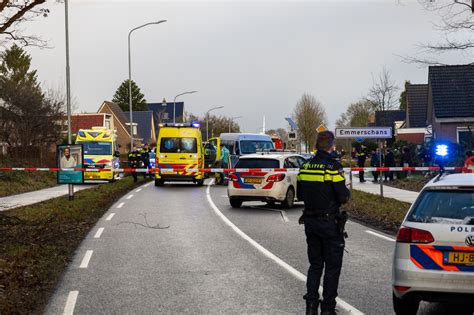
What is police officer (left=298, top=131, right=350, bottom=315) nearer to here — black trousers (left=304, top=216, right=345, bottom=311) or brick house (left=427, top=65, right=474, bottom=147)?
black trousers (left=304, top=216, right=345, bottom=311)

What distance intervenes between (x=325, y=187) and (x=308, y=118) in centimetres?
6758

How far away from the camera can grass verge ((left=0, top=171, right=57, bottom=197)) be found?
25.4m

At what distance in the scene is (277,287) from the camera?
296 inches

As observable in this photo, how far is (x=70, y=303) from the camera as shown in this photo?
6746 mm

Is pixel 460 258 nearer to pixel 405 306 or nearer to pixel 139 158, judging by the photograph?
pixel 405 306

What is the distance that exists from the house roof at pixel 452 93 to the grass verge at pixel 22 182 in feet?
77.8

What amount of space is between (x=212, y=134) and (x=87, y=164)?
2462 inches

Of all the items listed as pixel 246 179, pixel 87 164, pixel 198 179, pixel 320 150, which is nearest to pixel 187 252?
pixel 320 150

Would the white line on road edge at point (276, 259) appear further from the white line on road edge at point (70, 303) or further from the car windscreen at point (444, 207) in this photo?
the white line on road edge at point (70, 303)

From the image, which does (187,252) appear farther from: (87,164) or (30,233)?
(87,164)

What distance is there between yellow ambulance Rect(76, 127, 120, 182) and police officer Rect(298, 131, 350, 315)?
27.0 metres

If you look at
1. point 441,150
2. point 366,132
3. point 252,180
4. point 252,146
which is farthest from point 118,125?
point 441,150

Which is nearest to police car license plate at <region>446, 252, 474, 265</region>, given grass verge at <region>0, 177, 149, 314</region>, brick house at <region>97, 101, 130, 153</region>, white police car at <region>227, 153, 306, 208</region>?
grass verge at <region>0, 177, 149, 314</region>

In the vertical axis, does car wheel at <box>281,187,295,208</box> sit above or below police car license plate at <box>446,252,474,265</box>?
below
